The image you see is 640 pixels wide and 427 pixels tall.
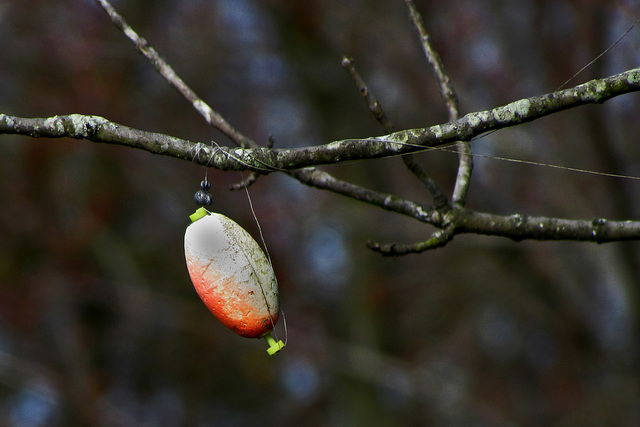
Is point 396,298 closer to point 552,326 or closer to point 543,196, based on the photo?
point 552,326

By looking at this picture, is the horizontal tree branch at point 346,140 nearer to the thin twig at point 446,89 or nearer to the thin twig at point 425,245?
Answer: the thin twig at point 425,245

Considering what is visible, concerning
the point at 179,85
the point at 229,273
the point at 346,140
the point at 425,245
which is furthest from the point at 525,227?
the point at 179,85

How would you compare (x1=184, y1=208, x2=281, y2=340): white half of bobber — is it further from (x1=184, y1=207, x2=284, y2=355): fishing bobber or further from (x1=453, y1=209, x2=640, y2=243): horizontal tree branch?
(x1=453, y1=209, x2=640, y2=243): horizontal tree branch

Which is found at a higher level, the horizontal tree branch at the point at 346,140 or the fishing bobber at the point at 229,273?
the horizontal tree branch at the point at 346,140

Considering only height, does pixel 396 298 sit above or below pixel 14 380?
above

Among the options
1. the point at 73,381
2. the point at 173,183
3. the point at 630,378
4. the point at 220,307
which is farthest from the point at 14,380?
the point at 630,378

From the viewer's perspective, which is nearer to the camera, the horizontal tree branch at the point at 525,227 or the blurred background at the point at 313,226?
the horizontal tree branch at the point at 525,227

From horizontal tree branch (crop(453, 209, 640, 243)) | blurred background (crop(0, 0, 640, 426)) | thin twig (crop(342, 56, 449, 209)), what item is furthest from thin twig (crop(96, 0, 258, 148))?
blurred background (crop(0, 0, 640, 426))

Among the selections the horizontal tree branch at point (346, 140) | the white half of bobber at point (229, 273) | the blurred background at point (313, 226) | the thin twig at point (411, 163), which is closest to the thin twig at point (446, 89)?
the thin twig at point (411, 163)
